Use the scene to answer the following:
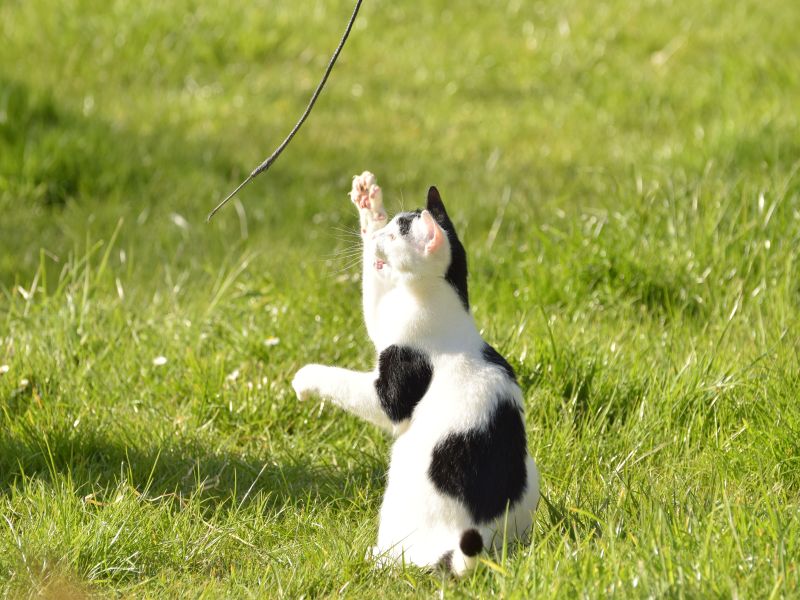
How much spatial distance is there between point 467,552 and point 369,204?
3.31 feet

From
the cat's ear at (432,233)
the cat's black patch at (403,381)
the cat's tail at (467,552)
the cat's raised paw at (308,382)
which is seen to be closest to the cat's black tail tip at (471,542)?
the cat's tail at (467,552)

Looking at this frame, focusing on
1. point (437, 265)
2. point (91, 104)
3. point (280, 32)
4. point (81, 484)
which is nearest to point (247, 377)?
point (81, 484)

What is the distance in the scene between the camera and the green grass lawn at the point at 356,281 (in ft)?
9.40

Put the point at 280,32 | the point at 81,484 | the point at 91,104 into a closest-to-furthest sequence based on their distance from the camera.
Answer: the point at 81,484
the point at 91,104
the point at 280,32

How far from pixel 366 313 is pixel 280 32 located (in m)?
5.35

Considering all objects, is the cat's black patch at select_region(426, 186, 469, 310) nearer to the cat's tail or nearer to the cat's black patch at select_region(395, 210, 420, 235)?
the cat's black patch at select_region(395, 210, 420, 235)

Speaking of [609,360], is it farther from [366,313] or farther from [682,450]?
[366,313]

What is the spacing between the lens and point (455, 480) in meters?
2.65

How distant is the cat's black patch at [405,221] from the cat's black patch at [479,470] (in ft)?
1.70

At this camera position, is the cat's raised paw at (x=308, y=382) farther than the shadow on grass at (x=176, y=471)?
No

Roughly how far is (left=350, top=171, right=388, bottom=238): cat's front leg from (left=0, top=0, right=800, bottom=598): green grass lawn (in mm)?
433

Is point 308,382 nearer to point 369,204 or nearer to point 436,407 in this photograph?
point 436,407

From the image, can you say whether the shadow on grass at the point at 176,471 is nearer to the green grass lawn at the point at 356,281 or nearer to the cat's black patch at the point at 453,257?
the green grass lawn at the point at 356,281

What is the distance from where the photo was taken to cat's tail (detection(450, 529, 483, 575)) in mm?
2555
